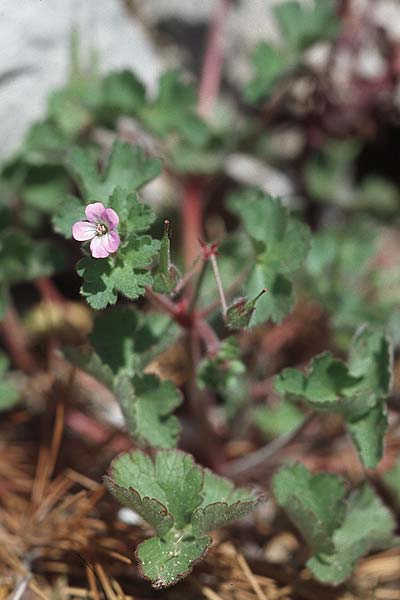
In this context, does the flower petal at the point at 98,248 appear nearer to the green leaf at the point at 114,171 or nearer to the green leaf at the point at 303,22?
the green leaf at the point at 114,171

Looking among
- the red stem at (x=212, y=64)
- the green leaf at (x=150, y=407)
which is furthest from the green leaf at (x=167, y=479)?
the red stem at (x=212, y=64)

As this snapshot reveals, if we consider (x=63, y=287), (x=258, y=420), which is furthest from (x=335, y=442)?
(x=63, y=287)

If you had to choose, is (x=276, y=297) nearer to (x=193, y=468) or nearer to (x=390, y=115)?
(x=193, y=468)

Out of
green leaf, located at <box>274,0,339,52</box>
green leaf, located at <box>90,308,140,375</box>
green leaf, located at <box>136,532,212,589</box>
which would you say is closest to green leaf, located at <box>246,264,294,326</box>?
green leaf, located at <box>90,308,140,375</box>

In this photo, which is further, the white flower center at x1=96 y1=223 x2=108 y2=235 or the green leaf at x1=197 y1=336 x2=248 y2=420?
the green leaf at x1=197 y1=336 x2=248 y2=420

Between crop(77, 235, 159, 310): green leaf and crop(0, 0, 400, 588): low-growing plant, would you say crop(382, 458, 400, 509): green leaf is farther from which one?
crop(77, 235, 159, 310): green leaf

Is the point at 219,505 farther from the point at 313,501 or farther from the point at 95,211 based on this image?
the point at 95,211
